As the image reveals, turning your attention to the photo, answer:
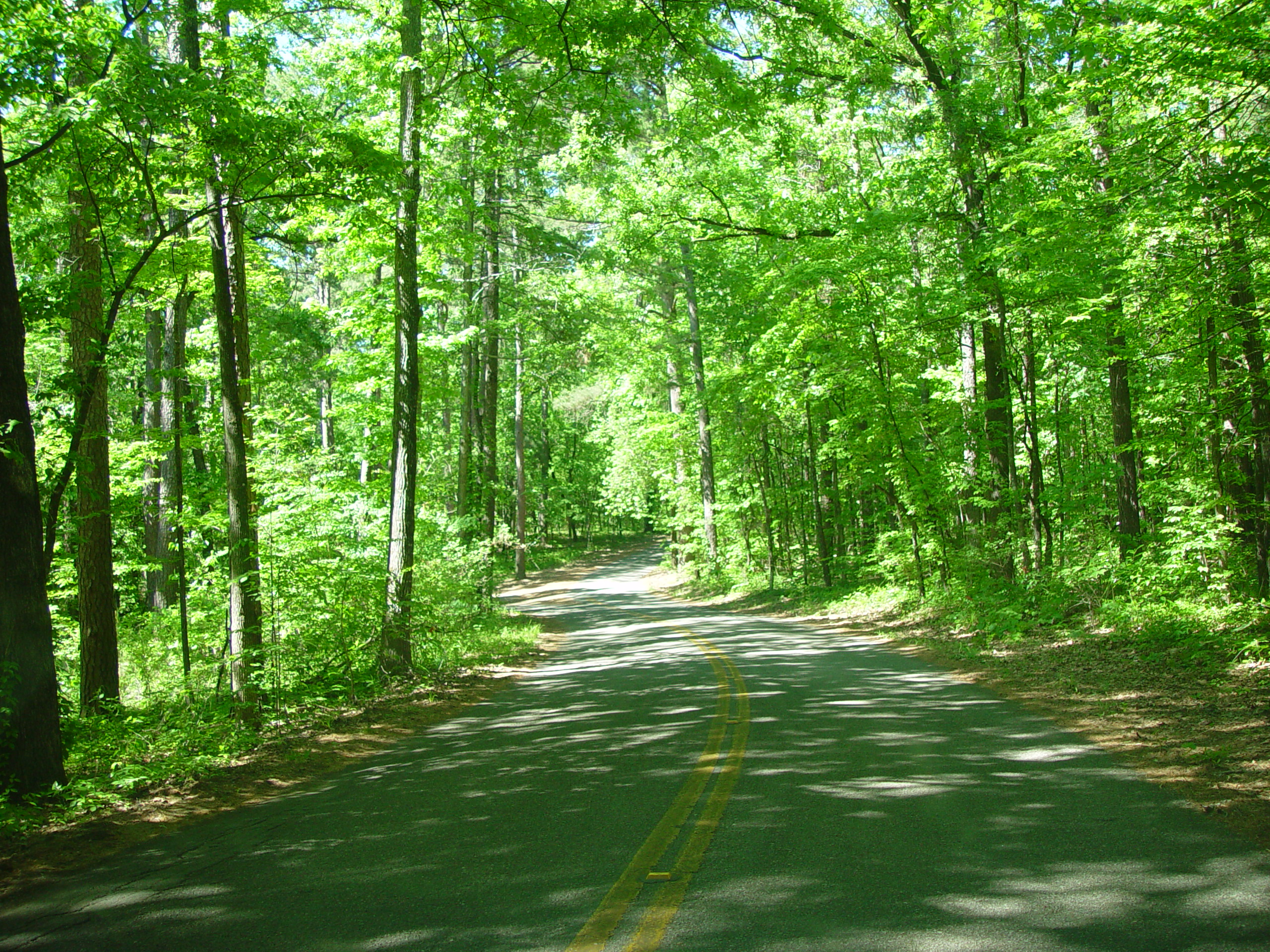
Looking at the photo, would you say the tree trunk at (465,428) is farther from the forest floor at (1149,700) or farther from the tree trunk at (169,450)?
the forest floor at (1149,700)

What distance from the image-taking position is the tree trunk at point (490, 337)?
A: 2169cm

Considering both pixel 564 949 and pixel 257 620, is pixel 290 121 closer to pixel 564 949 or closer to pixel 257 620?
pixel 257 620

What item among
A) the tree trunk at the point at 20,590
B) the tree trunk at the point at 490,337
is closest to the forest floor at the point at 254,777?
the tree trunk at the point at 20,590

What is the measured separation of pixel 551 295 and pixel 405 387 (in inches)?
454

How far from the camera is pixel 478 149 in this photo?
50.3ft

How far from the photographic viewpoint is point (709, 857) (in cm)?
438

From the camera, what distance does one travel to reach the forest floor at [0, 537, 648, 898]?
5145 mm

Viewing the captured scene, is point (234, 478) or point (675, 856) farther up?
point (234, 478)

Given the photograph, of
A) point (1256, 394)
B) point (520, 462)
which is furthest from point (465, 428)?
point (1256, 394)

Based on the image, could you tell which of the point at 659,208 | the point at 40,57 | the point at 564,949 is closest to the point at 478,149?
the point at 659,208

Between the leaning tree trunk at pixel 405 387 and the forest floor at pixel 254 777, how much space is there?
0.94m

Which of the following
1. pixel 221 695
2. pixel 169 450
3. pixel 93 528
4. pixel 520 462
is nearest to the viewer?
pixel 221 695

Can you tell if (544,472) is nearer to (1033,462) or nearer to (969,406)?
(969,406)

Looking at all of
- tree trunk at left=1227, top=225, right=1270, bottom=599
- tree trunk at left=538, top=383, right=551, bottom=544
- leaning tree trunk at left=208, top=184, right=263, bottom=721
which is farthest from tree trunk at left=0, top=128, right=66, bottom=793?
tree trunk at left=538, top=383, right=551, bottom=544
